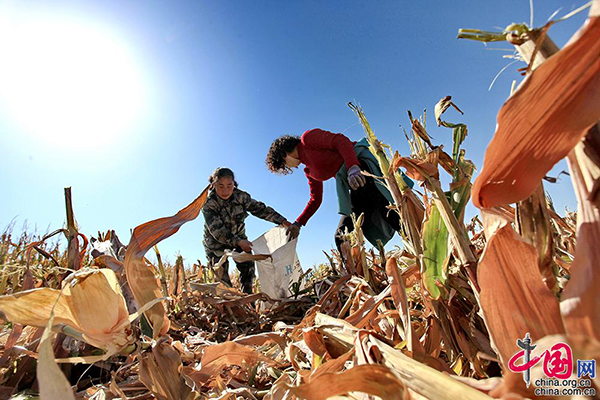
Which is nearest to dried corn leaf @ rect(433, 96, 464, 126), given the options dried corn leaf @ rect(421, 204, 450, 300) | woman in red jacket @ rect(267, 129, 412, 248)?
dried corn leaf @ rect(421, 204, 450, 300)

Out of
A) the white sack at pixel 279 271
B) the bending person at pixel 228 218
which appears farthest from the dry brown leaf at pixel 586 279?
the bending person at pixel 228 218

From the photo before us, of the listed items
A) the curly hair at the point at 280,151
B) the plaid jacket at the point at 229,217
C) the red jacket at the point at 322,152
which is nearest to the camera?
the red jacket at the point at 322,152

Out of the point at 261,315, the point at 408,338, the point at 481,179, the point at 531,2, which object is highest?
the point at 531,2

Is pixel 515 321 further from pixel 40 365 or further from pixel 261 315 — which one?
pixel 261 315

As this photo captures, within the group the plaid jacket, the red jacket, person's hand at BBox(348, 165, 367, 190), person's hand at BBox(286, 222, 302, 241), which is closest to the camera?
person's hand at BBox(348, 165, 367, 190)

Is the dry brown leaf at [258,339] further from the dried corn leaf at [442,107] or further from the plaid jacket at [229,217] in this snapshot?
the plaid jacket at [229,217]

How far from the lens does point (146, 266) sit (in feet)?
1.44

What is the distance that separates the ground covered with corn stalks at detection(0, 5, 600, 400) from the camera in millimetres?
209

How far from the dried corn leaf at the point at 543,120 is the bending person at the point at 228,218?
2.83 metres

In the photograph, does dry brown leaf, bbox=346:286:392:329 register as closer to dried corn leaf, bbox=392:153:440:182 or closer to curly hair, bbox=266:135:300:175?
dried corn leaf, bbox=392:153:440:182

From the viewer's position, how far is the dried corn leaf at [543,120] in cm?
20

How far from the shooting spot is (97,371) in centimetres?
74

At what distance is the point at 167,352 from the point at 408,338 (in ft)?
1.02

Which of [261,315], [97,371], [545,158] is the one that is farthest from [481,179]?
[261,315]
